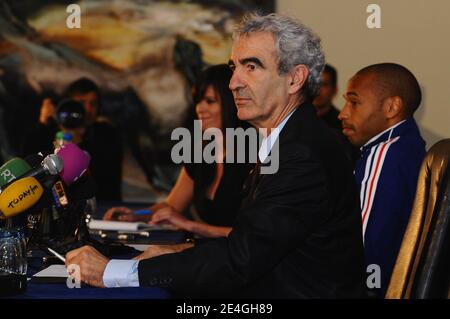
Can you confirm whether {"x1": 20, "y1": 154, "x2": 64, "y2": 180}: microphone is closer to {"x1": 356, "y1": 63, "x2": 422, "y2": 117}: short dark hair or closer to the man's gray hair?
the man's gray hair

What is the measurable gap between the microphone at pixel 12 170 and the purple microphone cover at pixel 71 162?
18 centimetres

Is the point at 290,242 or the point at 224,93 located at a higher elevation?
the point at 224,93

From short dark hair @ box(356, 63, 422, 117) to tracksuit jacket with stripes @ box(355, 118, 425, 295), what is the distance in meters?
0.38

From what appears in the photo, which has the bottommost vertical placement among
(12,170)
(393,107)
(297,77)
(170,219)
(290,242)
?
(170,219)

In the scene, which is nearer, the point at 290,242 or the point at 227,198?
the point at 290,242

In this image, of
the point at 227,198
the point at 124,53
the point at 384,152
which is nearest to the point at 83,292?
the point at 384,152

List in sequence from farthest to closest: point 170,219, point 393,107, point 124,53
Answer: point 124,53 → point 170,219 → point 393,107

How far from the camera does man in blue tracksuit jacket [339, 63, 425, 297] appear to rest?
113 inches

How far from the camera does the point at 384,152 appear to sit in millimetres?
2984

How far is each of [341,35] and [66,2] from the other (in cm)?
198

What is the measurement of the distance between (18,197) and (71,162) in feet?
1.47

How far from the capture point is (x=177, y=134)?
5961 millimetres

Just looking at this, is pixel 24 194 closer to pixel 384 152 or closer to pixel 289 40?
pixel 289 40

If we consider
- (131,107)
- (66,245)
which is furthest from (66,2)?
(66,245)
